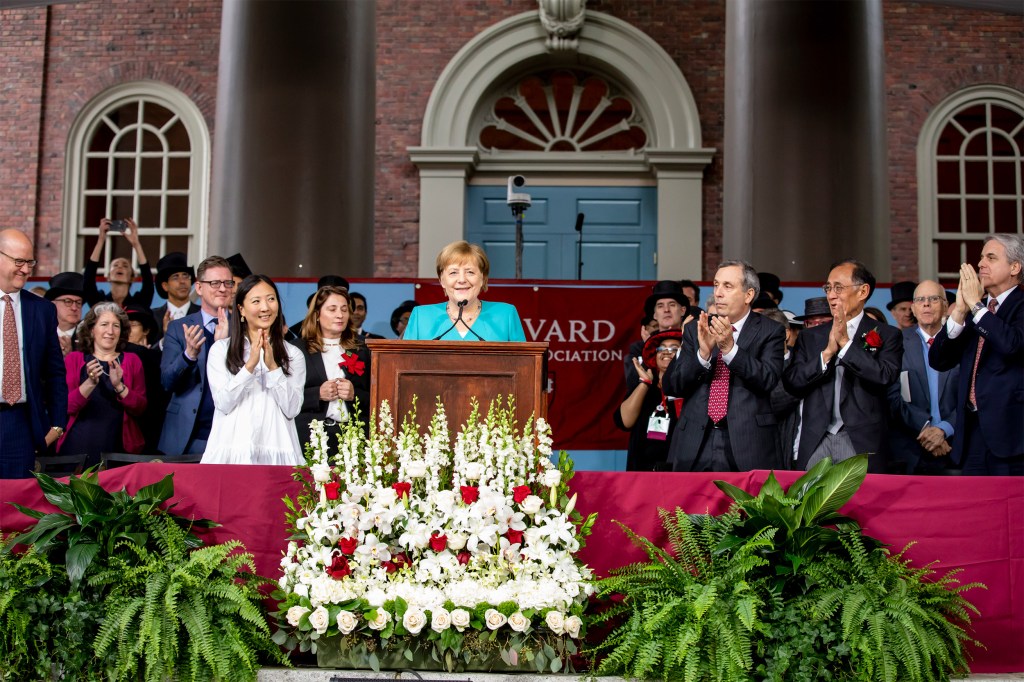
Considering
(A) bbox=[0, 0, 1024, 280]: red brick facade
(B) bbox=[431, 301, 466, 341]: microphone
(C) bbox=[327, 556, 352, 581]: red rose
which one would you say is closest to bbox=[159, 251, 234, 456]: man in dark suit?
(B) bbox=[431, 301, 466, 341]: microphone

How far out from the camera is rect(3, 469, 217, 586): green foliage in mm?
4387

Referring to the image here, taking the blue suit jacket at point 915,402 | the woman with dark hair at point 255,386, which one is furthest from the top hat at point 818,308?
the woman with dark hair at point 255,386

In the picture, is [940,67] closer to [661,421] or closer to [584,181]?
[584,181]

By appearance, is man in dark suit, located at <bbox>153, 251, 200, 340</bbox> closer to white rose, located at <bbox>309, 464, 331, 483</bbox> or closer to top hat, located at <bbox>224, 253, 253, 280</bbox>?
top hat, located at <bbox>224, 253, 253, 280</bbox>

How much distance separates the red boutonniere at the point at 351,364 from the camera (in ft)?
20.1

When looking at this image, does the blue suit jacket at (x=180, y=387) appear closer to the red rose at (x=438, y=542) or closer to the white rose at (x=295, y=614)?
the white rose at (x=295, y=614)

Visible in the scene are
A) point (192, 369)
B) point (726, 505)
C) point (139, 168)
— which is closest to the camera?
point (726, 505)

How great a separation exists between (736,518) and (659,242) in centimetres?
1063

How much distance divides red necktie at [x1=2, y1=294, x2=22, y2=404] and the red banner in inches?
134

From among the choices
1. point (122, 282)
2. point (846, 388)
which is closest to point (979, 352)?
point (846, 388)

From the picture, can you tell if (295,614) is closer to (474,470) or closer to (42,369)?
(474,470)

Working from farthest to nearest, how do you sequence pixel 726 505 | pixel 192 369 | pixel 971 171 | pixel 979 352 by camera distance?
pixel 971 171, pixel 192 369, pixel 979 352, pixel 726 505

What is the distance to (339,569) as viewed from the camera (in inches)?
172

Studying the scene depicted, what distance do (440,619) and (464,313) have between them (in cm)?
166
